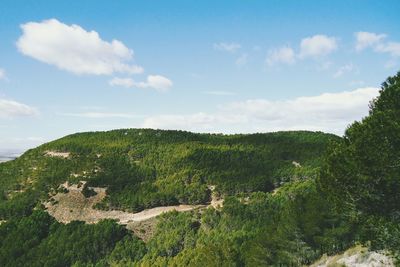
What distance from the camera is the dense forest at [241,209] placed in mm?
32438

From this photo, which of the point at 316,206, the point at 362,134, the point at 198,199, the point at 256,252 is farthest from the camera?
the point at 198,199

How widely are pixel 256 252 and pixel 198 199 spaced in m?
97.6

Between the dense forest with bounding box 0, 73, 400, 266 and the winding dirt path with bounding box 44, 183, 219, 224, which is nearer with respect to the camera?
the dense forest with bounding box 0, 73, 400, 266

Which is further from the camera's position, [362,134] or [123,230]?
[123,230]

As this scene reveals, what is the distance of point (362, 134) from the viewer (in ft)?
110

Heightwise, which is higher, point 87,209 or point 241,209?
point 241,209

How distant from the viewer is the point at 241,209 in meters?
132

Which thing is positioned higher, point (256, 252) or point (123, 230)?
point (256, 252)

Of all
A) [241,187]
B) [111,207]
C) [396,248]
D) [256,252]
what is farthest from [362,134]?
[111,207]

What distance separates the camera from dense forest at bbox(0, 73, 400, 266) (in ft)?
106

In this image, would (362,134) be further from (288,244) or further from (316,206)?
(288,244)

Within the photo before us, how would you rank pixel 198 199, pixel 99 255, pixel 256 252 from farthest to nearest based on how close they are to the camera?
pixel 198 199 → pixel 99 255 → pixel 256 252

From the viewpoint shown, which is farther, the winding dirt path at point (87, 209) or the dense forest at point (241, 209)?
the winding dirt path at point (87, 209)

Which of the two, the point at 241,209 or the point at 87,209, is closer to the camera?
the point at 241,209
